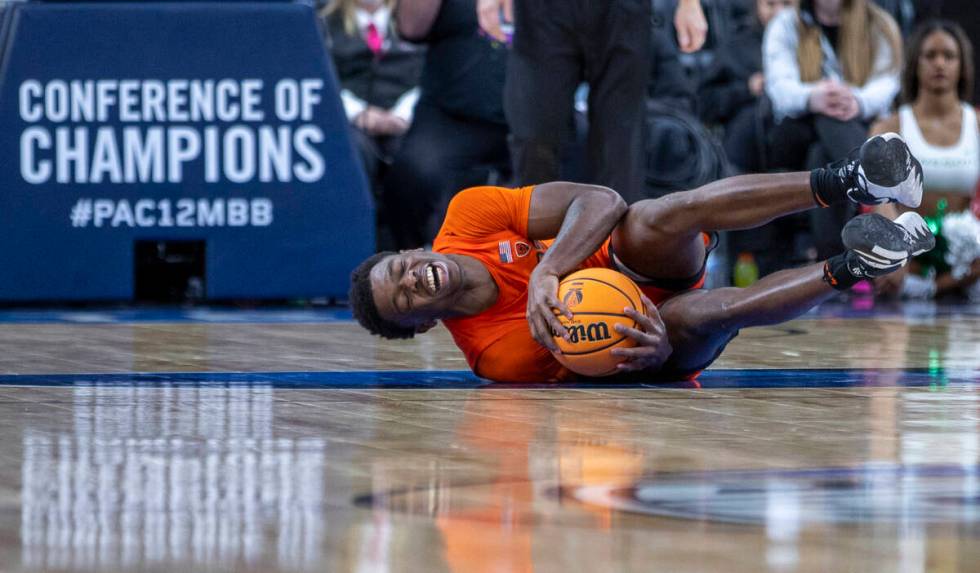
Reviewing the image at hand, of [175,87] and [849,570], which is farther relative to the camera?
[175,87]

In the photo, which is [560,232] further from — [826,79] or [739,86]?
[739,86]

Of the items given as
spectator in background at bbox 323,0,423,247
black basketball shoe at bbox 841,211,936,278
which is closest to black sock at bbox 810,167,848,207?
black basketball shoe at bbox 841,211,936,278

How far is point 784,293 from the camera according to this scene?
4.30 metres

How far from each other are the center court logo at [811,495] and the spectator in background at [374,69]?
242 inches

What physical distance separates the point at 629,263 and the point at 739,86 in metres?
5.43

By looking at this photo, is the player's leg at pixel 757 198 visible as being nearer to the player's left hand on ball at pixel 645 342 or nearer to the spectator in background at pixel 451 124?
the player's left hand on ball at pixel 645 342

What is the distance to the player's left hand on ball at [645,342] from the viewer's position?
4.09 metres

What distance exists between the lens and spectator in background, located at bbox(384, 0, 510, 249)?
8.25 metres

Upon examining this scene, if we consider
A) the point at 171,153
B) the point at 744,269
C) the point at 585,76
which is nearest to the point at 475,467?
the point at 585,76

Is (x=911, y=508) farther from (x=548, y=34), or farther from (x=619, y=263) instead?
(x=548, y=34)

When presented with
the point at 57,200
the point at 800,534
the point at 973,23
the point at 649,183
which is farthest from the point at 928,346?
the point at 973,23

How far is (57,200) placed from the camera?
24.9ft

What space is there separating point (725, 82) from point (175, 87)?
3738 millimetres

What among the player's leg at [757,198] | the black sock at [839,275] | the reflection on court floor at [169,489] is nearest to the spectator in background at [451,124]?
the player's leg at [757,198]
